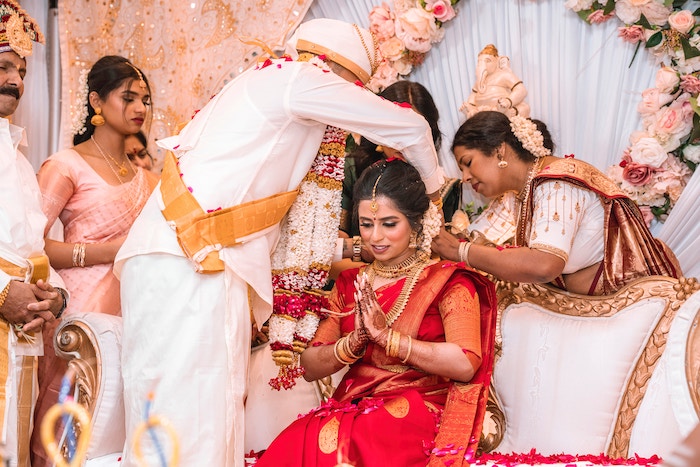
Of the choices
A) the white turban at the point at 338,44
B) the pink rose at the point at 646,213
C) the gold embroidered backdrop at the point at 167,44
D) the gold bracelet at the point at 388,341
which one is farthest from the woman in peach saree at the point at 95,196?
the pink rose at the point at 646,213

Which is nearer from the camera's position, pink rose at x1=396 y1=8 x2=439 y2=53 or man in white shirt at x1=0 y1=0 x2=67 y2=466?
man in white shirt at x1=0 y1=0 x2=67 y2=466

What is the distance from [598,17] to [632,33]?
0.67 ft

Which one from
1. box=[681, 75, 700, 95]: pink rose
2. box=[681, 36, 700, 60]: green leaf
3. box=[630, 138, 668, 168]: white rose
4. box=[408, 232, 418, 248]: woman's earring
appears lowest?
box=[408, 232, 418, 248]: woman's earring

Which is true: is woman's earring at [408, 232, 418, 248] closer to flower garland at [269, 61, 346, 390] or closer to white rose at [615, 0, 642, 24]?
flower garland at [269, 61, 346, 390]

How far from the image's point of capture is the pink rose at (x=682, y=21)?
3.76m

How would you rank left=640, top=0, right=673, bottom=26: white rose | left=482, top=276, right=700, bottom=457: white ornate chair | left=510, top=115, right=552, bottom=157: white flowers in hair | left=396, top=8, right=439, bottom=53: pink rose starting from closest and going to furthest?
left=482, top=276, right=700, bottom=457: white ornate chair < left=510, top=115, right=552, bottom=157: white flowers in hair < left=640, top=0, right=673, bottom=26: white rose < left=396, top=8, right=439, bottom=53: pink rose

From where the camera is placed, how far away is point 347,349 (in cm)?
286

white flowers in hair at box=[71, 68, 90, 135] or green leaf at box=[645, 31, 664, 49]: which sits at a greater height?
green leaf at box=[645, 31, 664, 49]

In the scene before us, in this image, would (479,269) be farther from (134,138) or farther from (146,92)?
(134,138)

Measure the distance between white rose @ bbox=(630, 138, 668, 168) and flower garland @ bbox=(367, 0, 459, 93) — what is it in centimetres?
127

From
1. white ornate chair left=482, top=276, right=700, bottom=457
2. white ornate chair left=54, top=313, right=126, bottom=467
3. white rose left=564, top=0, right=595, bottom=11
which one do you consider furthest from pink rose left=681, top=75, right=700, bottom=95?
white ornate chair left=54, top=313, right=126, bottom=467

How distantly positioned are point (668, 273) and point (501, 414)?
0.89 meters

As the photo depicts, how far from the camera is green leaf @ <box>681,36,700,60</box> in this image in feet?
12.5

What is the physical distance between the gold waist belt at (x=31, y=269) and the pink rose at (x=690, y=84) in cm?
296
